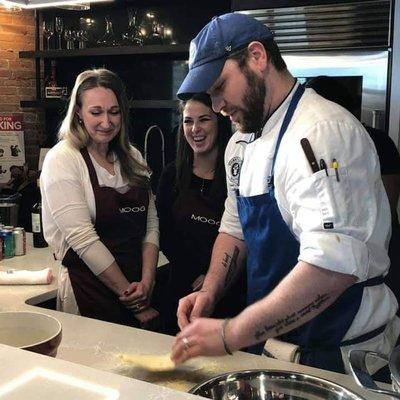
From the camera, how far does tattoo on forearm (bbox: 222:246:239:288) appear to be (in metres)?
1.60

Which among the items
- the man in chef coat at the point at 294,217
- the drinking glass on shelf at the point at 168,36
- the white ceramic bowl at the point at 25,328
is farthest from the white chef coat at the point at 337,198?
the drinking glass on shelf at the point at 168,36

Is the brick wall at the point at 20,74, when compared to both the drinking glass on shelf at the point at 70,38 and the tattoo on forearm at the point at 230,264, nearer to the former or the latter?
the drinking glass on shelf at the point at 70,38

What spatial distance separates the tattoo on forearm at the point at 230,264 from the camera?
1.60 meters

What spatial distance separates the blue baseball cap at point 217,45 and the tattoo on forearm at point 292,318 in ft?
1.75

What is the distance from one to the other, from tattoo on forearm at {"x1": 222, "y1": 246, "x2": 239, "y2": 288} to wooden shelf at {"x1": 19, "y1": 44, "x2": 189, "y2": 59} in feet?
7.17

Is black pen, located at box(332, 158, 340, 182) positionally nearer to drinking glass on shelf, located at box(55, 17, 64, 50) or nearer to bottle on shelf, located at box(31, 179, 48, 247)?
bottle on shelf, located at box(31, 179, 48, 247)

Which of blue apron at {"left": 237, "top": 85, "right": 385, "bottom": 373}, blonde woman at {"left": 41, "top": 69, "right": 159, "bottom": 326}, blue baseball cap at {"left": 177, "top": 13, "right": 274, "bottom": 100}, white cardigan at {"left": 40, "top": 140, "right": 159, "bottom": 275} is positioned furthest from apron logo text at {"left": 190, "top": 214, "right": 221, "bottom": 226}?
blue baseball cap at {"left": 177, "top": 13, "right": 274, "bottom": 100}

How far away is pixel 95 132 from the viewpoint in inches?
78.0

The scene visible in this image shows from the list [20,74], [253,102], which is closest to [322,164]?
[253,102]

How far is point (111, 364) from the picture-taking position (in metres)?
1.19

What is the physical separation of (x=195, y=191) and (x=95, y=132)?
44 cm

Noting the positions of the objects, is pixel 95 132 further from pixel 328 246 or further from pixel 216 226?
pixel 328 246

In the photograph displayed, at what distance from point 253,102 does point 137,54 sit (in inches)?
106

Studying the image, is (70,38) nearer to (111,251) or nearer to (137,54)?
(137,54)
